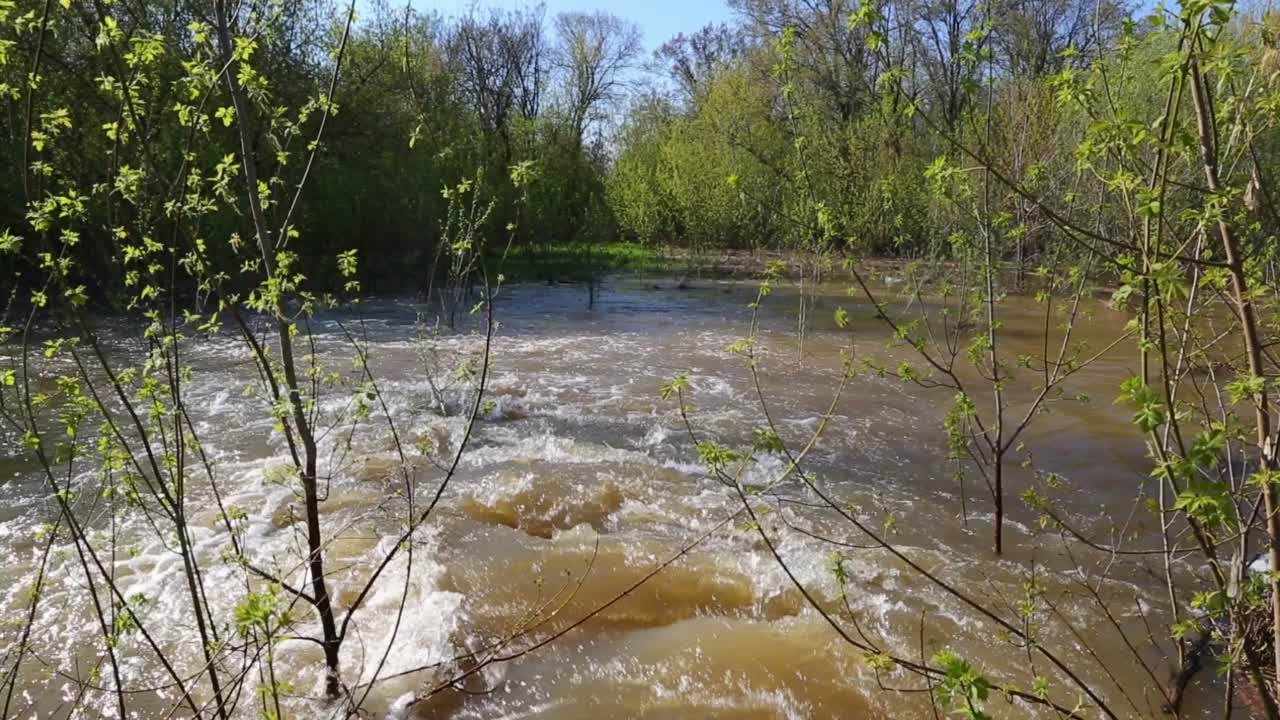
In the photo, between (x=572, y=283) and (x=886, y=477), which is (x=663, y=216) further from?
(x=886, y=477)

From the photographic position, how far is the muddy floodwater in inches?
144

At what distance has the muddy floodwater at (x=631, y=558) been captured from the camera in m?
3.65

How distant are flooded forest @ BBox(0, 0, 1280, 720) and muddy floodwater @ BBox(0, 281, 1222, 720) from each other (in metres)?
0.03

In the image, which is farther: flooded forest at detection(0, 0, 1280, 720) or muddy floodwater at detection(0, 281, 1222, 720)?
muddy floodwater at detection(0, 281, 1222, 720)

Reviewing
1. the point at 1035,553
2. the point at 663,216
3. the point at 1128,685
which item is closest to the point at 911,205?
the point at 663,216

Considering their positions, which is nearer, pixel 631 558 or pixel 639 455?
pixel 631 558

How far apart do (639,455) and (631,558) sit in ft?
6.66

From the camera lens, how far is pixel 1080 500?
614 centimetres

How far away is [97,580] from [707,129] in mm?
24837

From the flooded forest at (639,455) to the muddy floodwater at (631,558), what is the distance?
3 cm

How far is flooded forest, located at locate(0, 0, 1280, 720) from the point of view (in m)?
2.38

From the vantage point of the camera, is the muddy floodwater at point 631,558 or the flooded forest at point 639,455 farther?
the muddy floodwater at point 631,558

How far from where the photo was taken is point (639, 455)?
6.96m

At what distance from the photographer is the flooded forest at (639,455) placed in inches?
93.9
